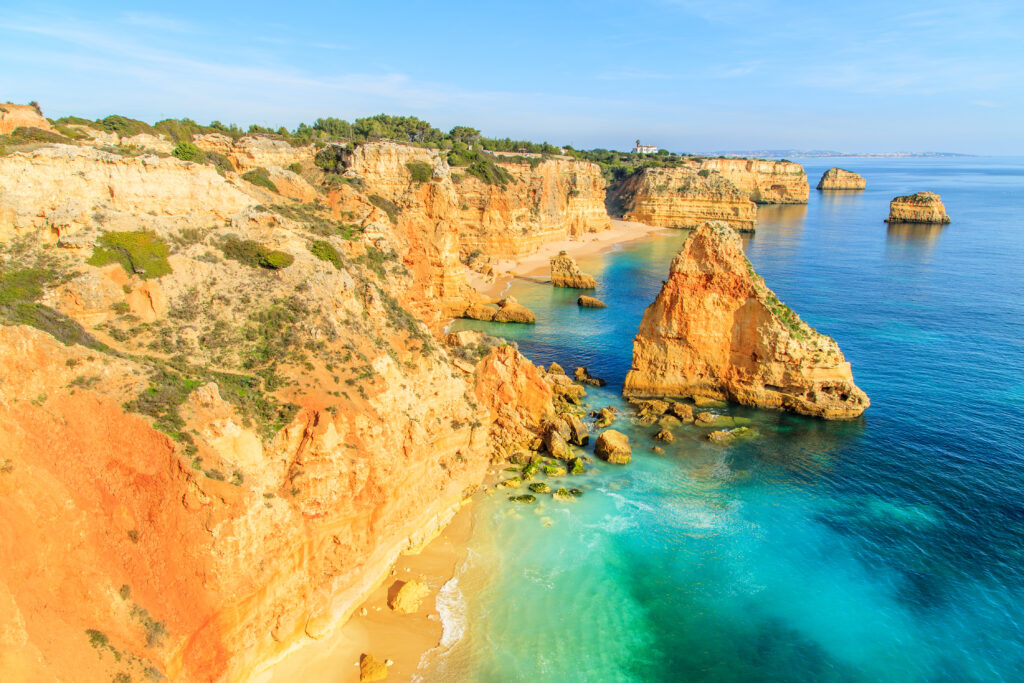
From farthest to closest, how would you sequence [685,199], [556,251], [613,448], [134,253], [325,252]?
[685,199]
[556,251]
[613,448]
[325,252]
[134,253]

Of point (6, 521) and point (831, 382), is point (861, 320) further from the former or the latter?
point (6, 521)

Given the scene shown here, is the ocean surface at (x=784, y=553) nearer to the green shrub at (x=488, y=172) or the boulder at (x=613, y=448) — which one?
the boulder at (x=613, y=448)

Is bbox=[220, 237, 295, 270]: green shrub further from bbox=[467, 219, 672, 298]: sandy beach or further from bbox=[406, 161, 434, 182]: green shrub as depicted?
bbox=[467, 219, 672, 298]: sandy beach

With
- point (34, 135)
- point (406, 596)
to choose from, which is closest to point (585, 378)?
point (406, 596)

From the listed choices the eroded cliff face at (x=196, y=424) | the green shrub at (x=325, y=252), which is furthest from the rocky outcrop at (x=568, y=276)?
the green shrub at (x=325, y=252)

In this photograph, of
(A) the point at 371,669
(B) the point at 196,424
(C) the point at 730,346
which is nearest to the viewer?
(B) the point at 196,424

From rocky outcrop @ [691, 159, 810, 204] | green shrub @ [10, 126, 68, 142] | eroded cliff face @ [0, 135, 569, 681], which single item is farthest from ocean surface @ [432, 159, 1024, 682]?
rocky outcrop @ [691, 159, 810, 204]

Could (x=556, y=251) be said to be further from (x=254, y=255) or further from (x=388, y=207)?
(x=254, y=255)
